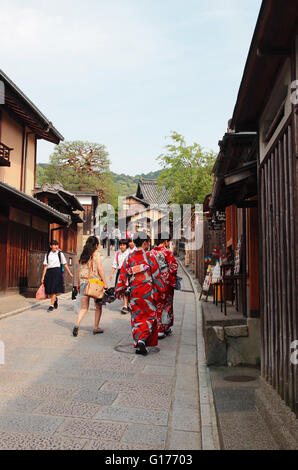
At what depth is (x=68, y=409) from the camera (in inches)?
180

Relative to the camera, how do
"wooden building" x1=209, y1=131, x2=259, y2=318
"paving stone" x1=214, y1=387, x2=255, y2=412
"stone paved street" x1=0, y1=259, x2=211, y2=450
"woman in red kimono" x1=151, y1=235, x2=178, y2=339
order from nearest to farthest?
"stone paved street" x1=0, y1=259, x2=211, y2=450 → "paving stone" x1=214, y1=387, x2=255, y2=412 → "wooden building" x1=209, y1=131, x2=259, y2=318 → "woman in red kimono" x1=151, y1=235, x2=178, y2=339

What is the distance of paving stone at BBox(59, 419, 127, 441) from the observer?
390 cm

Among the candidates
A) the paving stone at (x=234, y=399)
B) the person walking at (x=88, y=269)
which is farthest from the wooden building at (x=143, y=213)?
the paving stone at (x=234, y=399)

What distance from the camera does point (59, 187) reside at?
72.1 ft

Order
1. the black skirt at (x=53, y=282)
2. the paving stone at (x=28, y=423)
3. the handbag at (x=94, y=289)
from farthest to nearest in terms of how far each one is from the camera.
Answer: the black skirt at (x=53, y=282)
the handbag at (x=94, y=289)
the paving stone at (x=28, y=423)

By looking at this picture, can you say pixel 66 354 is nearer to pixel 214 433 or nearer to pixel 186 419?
pixel 186 419

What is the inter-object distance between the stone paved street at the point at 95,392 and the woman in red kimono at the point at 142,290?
0.34 metres

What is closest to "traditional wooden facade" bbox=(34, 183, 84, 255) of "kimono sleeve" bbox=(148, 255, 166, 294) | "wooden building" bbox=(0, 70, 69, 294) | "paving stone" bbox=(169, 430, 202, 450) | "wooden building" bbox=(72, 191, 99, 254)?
"wooden building" bbox=(0, 70, 69, 294)

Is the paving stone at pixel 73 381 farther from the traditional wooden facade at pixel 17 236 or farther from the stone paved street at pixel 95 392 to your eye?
the traditional wooden facade at pixel 17 236

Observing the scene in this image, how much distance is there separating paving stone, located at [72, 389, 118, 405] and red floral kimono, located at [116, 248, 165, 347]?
2196mm

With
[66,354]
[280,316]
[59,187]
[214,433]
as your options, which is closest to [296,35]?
[280,316]

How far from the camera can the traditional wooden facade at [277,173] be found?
3.57m

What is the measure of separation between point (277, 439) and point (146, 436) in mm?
1141

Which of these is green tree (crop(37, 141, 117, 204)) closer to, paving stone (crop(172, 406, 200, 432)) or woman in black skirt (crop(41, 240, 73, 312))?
woman in black skirt (crop(41, 240, 73, 312))
